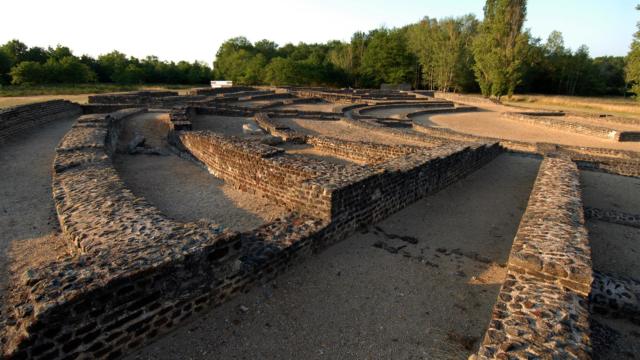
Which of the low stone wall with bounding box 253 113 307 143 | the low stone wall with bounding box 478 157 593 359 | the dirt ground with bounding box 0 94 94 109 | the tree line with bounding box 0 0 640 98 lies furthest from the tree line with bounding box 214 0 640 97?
Result: the low stone wall with bounding box 478 157 593 359

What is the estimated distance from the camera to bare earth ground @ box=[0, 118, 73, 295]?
439 centimetres

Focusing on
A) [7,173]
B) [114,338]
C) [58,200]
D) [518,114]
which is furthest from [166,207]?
[518,114]

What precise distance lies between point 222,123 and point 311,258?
42.2 feet

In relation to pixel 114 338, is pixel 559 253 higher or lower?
higher

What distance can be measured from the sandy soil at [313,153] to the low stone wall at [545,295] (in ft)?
18.9

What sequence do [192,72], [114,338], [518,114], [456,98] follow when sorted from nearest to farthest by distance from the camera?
[114,338] → [518,114] → [456,98] → [192,72]

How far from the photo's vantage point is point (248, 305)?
12.5 ft

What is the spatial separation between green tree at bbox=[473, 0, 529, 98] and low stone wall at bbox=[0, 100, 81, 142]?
36.1 m

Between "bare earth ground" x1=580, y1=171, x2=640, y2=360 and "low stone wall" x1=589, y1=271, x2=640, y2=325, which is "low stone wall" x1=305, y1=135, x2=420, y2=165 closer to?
"bare earth ground" x1=580, y1=171, x2=640, y2=360

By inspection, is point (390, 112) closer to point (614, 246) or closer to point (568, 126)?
point (568, 126)

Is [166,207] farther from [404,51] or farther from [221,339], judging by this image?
[404,51]

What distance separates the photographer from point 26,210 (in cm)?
578

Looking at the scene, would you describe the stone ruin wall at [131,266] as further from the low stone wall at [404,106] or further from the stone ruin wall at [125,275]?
the low stone wall at [404,106]

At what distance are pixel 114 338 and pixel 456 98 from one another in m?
36.7
